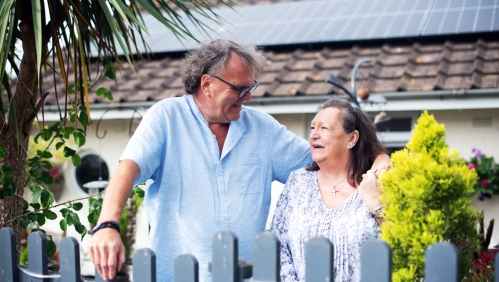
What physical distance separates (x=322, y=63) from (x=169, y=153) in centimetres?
503

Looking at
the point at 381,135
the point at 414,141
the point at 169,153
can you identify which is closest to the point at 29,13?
the point at 169,153

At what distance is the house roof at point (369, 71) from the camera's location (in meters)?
6.40

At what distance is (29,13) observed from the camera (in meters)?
2.97

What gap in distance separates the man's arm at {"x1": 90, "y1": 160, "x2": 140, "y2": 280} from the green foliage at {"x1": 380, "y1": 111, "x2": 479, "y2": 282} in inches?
32.6

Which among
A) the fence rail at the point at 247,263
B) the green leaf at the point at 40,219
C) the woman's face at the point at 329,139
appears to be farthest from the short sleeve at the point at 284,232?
the green leaf at the point at 40,219

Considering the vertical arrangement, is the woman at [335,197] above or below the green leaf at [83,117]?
below

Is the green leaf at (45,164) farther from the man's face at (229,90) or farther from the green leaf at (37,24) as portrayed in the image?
the man's face at (229,90)

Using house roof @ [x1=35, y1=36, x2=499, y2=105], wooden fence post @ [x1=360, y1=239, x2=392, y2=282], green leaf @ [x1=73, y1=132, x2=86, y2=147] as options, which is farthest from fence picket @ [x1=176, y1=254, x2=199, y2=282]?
house roof @ [x1=35, y1=36, x2=499, y2=105]

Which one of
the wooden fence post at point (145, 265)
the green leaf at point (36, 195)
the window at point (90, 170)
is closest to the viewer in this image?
the wooden fence post at point (145, 265)

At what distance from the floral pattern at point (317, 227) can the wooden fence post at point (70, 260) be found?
34.1 inches

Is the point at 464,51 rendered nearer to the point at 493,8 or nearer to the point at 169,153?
the point at 493,8

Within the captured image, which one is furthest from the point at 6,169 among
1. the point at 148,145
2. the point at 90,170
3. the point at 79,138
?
the point at 90,170

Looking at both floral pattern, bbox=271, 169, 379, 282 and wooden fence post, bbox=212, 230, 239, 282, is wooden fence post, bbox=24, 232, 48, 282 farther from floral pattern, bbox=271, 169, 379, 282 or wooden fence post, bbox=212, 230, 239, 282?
floral pattern, bbox=271, 169, 379, 282

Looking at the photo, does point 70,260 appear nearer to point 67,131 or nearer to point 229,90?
point 229,90
